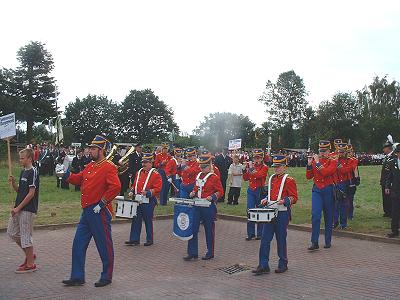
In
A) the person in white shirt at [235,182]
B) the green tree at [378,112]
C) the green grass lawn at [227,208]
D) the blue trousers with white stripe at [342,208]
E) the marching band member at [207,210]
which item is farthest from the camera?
the green tree at [378,112]

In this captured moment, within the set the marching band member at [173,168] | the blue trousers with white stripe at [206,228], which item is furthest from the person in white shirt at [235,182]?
the blue trousers with white stripe at [206,228]

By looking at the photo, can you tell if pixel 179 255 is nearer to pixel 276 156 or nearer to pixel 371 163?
pixel 276 156

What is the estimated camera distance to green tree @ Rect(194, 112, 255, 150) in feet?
322

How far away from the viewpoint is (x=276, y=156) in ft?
29.1

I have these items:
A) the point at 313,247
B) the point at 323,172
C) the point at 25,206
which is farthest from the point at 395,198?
the point at 25,206

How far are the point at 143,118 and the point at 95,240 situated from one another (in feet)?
281

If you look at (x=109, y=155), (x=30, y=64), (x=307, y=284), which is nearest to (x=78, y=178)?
(x=109, y=155)

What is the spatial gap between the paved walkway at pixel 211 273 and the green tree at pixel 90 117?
3238 inches

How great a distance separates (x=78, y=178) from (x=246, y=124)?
301 ft

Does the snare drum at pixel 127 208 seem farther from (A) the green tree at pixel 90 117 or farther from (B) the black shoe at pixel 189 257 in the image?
(A) the green tree at pixel 90 117

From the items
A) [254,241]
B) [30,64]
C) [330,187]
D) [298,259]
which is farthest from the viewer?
[30,64]

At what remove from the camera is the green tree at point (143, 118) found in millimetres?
92125

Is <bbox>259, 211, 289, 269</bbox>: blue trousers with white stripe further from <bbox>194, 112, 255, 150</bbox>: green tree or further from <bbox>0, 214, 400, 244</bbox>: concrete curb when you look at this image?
<bbox>194, 112, 255, 150</bbox>: green tree

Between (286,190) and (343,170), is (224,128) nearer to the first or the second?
(343,170)
